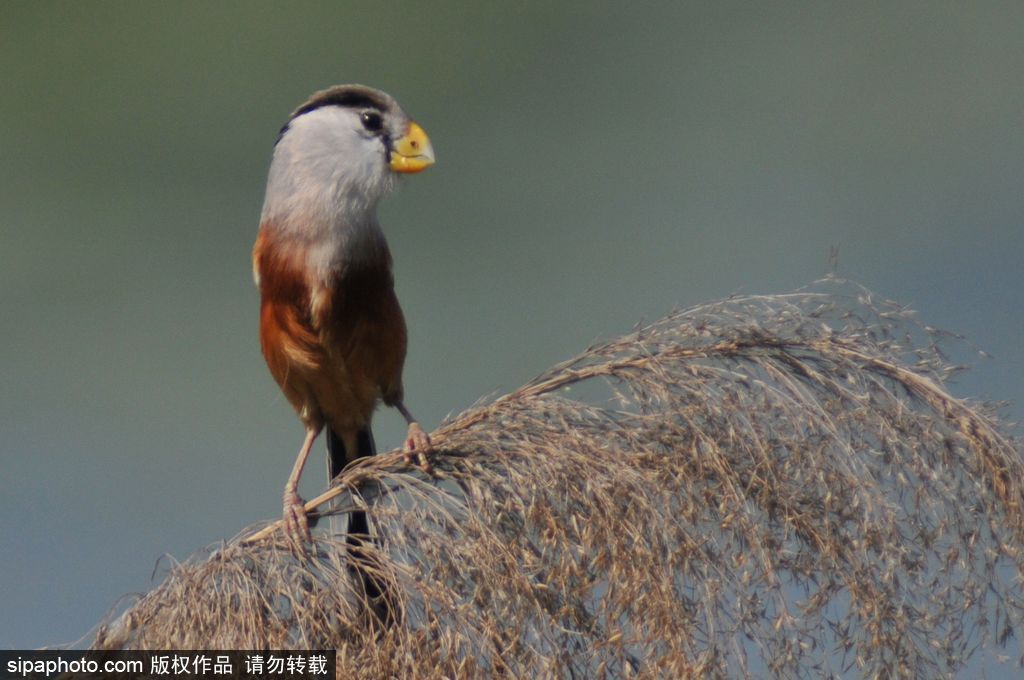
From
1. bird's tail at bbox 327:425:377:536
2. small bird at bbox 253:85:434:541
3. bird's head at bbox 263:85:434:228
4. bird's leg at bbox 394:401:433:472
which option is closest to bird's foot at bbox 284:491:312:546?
bird's leg at bbox 394:401:433:472

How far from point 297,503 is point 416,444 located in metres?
0.56

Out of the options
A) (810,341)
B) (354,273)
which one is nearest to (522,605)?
(810,341)

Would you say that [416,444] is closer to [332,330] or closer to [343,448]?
[332,330]

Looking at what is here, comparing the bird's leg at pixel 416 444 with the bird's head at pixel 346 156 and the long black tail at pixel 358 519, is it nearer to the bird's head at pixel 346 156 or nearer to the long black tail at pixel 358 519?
the long black tail at pixel 358 519

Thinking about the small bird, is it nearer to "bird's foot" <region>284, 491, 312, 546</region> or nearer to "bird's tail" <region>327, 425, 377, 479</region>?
"bird's tail" <region>327, 425, 377, 479</region>

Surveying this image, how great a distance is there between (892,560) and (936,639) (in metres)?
0.20

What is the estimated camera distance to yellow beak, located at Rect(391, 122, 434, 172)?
3902 millimetres

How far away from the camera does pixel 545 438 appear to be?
2.78m

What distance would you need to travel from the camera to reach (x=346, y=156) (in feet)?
12.9

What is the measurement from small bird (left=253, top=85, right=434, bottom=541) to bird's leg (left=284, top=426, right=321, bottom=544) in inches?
0.9

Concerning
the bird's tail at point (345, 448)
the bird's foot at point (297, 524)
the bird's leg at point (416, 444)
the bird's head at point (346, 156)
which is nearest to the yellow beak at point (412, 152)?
the bird's head at point (346, 156)

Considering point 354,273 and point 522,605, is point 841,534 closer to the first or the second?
point 522,605

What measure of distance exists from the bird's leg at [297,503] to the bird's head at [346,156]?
0.85 meters

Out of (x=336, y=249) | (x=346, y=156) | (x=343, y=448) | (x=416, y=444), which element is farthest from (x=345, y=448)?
(x=416, y=444)
